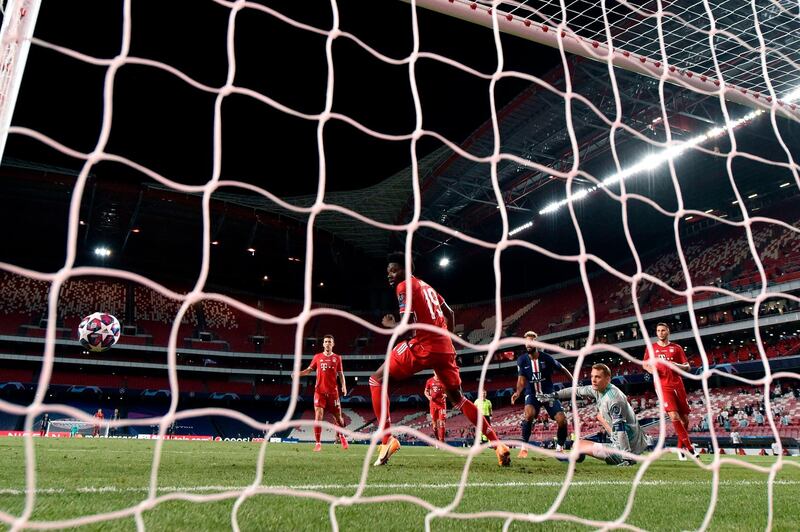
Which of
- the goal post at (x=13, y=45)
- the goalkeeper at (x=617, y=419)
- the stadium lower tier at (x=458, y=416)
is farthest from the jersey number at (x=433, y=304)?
the stadium lower tier at (x=458, y=416)

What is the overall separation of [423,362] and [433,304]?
0.51 meters

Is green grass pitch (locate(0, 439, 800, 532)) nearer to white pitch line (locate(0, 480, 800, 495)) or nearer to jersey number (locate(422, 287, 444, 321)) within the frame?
white pitch line (locate(0, 480, 800, 495))

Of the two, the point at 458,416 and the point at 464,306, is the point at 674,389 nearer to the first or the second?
the point at 458,416

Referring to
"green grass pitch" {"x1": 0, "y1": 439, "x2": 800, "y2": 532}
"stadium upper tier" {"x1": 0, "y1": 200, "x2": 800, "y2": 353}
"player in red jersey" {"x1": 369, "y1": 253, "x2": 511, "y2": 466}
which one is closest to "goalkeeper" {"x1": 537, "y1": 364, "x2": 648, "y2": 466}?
"green grass pitch" {"x1": 0, "y1": 439, "x2": 800, "y2": 532}

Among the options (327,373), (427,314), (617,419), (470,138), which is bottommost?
(617,419)

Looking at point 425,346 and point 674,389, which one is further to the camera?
point 674,389

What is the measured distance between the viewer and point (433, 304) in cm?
475

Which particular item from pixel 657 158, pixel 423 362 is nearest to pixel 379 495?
pixel 423 362

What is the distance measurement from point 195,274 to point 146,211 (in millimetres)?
8245

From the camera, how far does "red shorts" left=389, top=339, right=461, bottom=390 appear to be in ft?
15.4

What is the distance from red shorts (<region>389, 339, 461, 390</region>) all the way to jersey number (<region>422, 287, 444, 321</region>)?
30 cm

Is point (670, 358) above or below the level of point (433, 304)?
below

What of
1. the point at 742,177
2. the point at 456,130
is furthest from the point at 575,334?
the point at 456,130

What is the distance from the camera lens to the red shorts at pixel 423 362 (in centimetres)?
469
